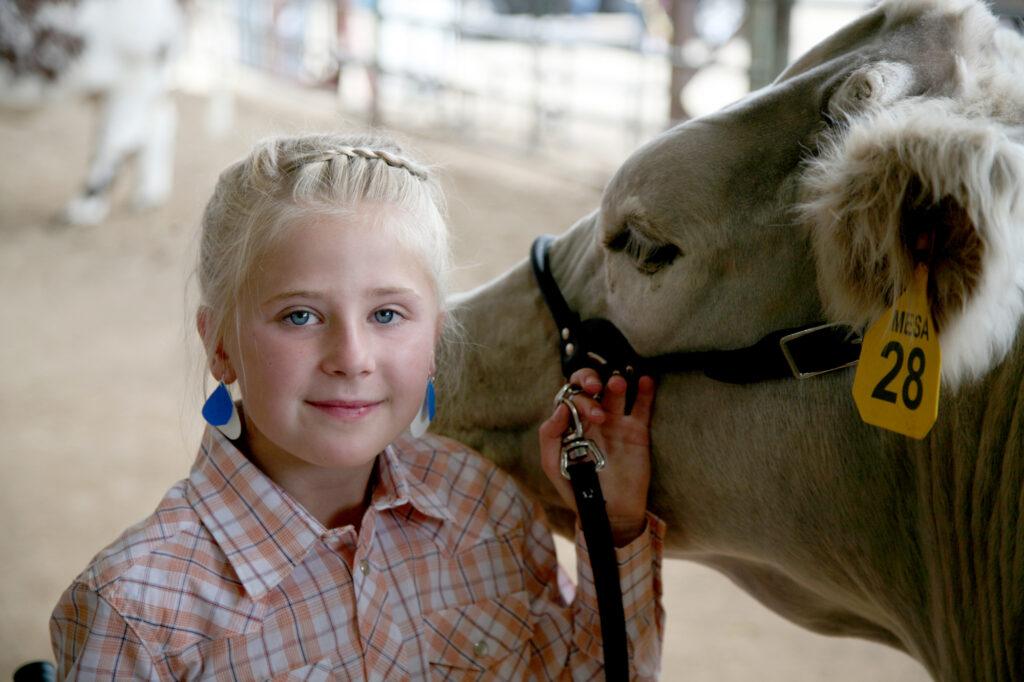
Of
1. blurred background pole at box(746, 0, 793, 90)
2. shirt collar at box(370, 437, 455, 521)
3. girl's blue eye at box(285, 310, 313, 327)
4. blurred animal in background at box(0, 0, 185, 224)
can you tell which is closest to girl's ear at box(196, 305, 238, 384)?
girl's blue eye at box(285, 310, 313, 327)

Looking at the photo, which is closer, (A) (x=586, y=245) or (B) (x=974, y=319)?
(B) (x=974, y=319)

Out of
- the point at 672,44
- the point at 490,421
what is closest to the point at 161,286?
the point at 672,44

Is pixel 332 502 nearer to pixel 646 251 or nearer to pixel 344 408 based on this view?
pixel 344 408

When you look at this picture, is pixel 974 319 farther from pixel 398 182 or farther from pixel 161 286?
pixel 161 286

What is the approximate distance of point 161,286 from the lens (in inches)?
241

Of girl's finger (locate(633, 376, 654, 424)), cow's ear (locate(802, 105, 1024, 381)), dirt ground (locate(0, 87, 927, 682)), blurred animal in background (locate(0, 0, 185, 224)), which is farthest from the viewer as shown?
blurred animal in background (locate(0, 0, 185, 224))

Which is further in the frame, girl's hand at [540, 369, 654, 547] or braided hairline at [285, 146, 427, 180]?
girl's hand at [540, 369, 654, 547]

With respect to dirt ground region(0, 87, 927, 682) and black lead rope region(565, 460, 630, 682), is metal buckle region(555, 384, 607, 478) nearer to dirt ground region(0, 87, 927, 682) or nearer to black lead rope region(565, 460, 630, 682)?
black lead rope region(565, 460, 630, 682)

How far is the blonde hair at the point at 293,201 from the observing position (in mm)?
1359

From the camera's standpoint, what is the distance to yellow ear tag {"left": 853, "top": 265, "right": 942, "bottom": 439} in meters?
1.17

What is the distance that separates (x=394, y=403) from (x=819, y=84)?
2.36 feet

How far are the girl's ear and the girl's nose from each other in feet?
0.61

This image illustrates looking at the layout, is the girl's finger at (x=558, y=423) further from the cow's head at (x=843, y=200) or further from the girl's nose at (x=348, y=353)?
the girl's nose at (x=348, y=353)

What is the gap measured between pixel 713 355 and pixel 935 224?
0.37 metres
